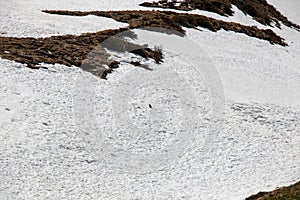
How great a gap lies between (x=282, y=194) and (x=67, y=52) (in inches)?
718

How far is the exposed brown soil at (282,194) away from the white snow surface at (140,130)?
78 centimetres

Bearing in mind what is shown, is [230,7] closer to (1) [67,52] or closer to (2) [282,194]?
(1) [67,52]

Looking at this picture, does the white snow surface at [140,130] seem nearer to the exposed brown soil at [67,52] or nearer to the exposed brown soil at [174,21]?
the exposed brown soil at [67,52]

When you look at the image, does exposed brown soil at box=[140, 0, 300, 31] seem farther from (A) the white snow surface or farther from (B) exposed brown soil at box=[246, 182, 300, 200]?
(B) exposed brown soil at box=[246, 182, 300, 200]

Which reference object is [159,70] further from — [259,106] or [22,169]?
[22,169]

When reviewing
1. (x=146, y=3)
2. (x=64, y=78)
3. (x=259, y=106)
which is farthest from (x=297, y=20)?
(x=64, y=78)

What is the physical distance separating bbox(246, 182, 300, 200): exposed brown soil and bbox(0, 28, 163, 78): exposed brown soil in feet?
45.1

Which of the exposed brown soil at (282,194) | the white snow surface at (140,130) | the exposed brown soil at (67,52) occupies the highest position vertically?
the exposed brown soil at (282,194)

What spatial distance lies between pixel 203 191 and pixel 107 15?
86.4ft

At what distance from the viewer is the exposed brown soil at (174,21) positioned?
40.3 meters

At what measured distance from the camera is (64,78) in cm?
2511

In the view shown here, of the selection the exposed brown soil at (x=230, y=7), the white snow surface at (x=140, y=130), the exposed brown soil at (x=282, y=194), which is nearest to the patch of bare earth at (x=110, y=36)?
the exposed brown soil at (x=230, y=7)

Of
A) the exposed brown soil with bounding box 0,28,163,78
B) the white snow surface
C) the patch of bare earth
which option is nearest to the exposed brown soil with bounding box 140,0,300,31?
the patch of bare earth

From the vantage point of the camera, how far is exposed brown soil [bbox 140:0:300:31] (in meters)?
50.2
